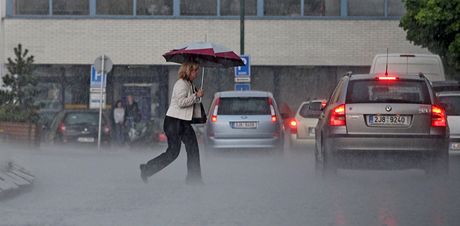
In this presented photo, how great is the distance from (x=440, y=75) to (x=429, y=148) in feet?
39.4

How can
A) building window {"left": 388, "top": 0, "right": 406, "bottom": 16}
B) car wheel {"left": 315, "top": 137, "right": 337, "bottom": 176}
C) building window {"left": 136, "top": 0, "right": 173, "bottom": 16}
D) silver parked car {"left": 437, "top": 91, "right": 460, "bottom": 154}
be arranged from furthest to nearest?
building window {"left": 136, "top": 0, "right": 173, "bottom": 16} < building window {"left": 388, "top": 0, "right": 406, "bottom": 16} < silver parked car {"left": 437, "top": 91, "right": 460, "bottom": 154} < car wheel {"left": 315, "top": 137, "right": 337, "bottom": 176}

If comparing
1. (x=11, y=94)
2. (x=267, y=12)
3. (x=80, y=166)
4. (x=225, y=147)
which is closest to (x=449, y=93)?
(x=225, y=147)

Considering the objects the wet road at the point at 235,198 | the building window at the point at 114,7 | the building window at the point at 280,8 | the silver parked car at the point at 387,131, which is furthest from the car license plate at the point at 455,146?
the building window at the point at 114,7

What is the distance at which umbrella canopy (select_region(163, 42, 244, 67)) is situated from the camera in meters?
17.1

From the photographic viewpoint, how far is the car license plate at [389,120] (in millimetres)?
17141

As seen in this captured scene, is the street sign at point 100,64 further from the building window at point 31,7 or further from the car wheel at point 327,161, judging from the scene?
the car wheel at point 327,161

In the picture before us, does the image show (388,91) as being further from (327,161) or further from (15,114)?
(15,114)

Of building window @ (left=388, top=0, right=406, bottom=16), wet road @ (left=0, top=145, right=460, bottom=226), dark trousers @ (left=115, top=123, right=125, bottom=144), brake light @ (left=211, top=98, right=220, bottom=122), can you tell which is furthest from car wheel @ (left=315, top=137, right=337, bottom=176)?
building window @ (left=388, top=0, right=406, bottom=16)

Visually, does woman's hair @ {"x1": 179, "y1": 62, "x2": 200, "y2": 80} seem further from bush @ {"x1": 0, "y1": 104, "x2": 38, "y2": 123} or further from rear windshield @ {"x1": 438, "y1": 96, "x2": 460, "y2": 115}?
bush @ {"x1": 0, "y1": 104, "x2": 38, "y2": 123}

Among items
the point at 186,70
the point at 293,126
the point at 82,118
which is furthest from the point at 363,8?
the point at 186,70

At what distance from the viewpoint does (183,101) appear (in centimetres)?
1623

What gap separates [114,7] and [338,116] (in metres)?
27.1

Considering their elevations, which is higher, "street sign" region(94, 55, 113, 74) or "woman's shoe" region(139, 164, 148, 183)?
"street sign" region(94, 55, 113, 74)

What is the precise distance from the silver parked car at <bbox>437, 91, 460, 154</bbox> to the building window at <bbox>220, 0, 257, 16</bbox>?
68.2ft
